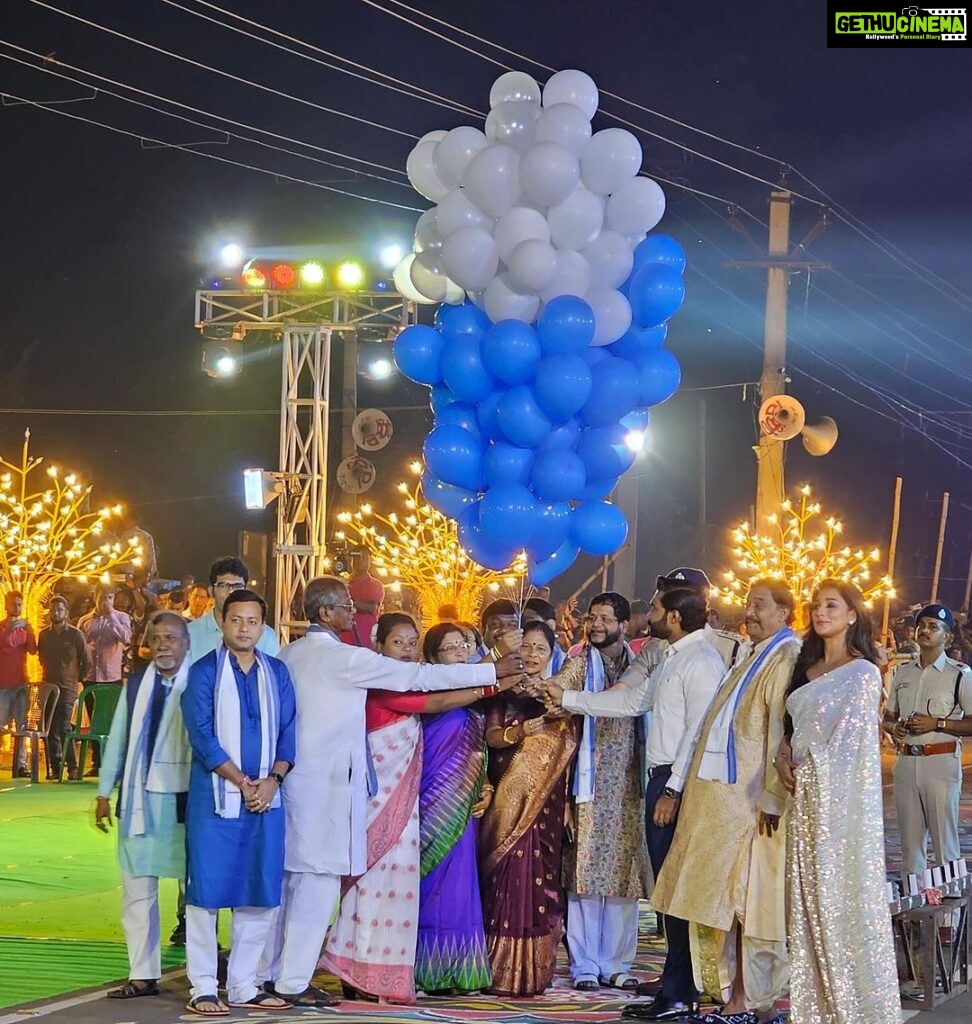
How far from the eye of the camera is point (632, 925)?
26.2 ft

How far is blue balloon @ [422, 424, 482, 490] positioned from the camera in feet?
27.6

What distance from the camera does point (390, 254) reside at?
1989cm

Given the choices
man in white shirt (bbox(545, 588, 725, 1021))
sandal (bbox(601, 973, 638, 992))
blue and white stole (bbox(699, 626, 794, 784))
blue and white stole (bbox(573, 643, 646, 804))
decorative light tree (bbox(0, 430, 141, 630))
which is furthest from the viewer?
decorative light tree (bbox(0, 430, 141, 630))

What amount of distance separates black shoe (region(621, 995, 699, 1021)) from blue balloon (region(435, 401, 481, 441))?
2.95m

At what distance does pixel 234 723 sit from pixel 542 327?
2.56 metres

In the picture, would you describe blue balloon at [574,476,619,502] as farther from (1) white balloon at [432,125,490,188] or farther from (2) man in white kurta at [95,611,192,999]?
(2) man in white kurta at [95,611,192,999]

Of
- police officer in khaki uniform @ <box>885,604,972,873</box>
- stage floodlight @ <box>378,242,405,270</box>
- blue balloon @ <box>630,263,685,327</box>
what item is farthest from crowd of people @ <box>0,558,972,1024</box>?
stage floodlight @ <box>378,242,405,270</box>

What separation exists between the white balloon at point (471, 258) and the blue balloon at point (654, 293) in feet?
2.42

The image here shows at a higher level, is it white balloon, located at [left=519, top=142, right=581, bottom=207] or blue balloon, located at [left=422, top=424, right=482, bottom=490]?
white balloon, located at [left=519, top=142, right=581, bottom=207]

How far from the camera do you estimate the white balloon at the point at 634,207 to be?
850 centimetres

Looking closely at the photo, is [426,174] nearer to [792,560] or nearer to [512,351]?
[512,351]

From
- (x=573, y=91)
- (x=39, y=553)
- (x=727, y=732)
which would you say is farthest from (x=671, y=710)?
(x=39, y=553)

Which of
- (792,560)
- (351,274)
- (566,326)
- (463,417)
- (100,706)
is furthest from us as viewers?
(792,560)

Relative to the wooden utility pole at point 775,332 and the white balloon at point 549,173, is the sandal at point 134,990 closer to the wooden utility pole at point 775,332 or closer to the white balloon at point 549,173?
the white balloon at point 549,173
